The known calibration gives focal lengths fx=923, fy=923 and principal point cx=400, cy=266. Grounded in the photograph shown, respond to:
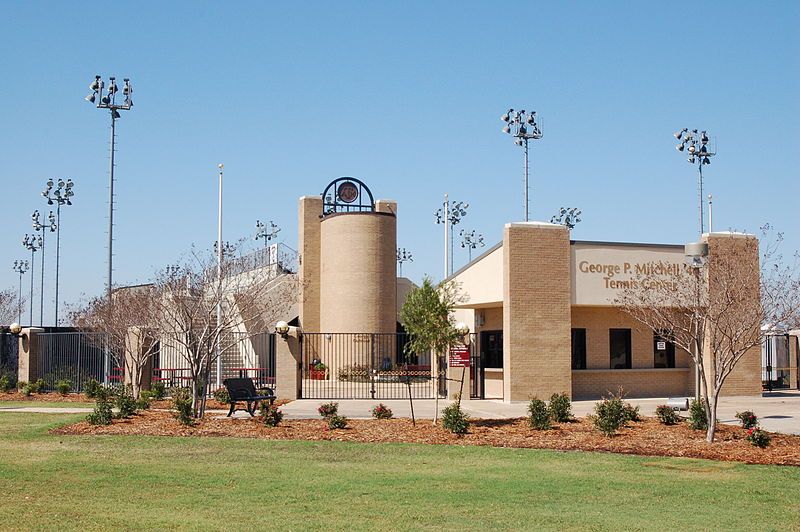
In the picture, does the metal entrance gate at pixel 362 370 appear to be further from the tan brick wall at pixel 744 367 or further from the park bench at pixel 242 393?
the tan brick wall at pixel 744 367

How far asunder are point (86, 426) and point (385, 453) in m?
7.20

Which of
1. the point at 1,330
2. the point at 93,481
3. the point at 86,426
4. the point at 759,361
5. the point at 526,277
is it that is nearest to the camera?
the point at 93,481

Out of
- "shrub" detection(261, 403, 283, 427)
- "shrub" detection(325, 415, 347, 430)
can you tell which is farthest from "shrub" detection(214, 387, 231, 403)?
"shrub" detection(325, 415, 347, 430)

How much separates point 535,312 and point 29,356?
18734 mm

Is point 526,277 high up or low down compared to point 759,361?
up

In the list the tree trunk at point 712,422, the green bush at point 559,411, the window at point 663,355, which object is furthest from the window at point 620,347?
the tree trunk at point 712,422

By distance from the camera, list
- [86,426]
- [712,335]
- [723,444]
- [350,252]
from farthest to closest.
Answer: [350,252] → [86,426] → [712,335] → [723,444]

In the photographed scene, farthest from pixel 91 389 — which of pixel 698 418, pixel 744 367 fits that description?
pixel 744 367

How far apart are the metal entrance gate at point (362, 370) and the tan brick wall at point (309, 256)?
3.86ft

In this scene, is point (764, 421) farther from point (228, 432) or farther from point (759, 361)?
point (228, 432)

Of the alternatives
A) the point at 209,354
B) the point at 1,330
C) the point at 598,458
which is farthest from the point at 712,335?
the point at 1,330

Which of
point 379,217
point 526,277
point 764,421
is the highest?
point 379,217

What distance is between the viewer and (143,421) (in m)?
20.2

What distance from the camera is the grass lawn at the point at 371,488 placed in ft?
32.8
